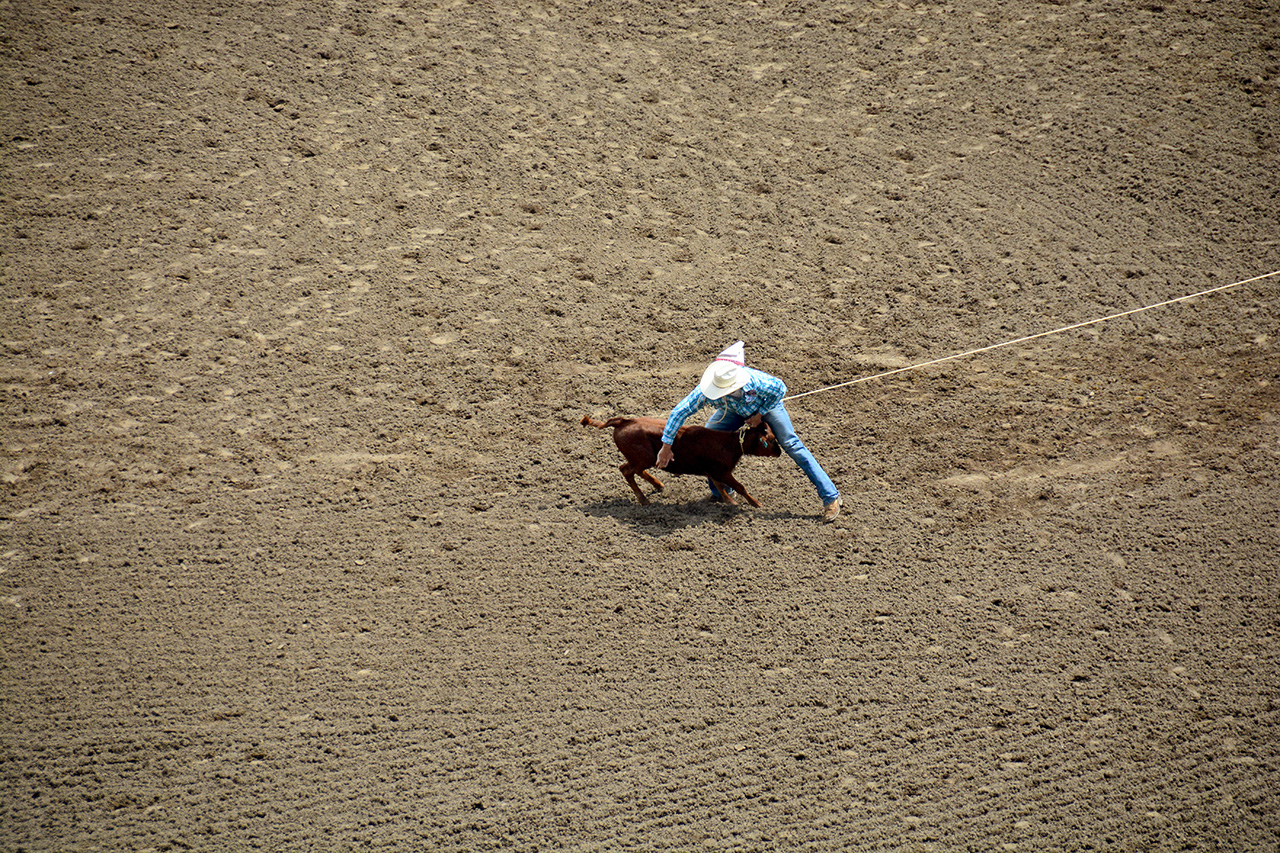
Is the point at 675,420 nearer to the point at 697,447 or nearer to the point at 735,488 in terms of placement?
the point at 697,447

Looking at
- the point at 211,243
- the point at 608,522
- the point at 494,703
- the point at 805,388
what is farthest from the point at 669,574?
the point at 211,243

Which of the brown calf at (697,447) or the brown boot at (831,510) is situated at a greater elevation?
the brown calf at (697,447)

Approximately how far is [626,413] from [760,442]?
146 centimetres

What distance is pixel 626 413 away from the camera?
7.95 m

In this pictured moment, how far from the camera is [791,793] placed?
5625 millimetres

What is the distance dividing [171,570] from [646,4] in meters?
8.84

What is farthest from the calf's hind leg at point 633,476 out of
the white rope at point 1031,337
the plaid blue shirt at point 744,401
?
the white rope at point 1031,337

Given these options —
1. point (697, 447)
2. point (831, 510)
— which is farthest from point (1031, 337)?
point (697, 447)

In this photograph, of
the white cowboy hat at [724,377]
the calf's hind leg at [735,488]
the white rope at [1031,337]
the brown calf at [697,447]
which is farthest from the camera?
the white rope at [1031,337]

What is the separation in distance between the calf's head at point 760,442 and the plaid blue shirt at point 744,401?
139mm

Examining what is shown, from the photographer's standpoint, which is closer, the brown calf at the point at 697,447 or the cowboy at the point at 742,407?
the cowboy at the point at 742,407

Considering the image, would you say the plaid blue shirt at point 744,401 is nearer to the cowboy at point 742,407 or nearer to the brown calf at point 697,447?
the cowboy at point 742,407

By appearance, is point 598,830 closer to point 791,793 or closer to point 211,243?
point 791,793

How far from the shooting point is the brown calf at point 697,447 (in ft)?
22.6
